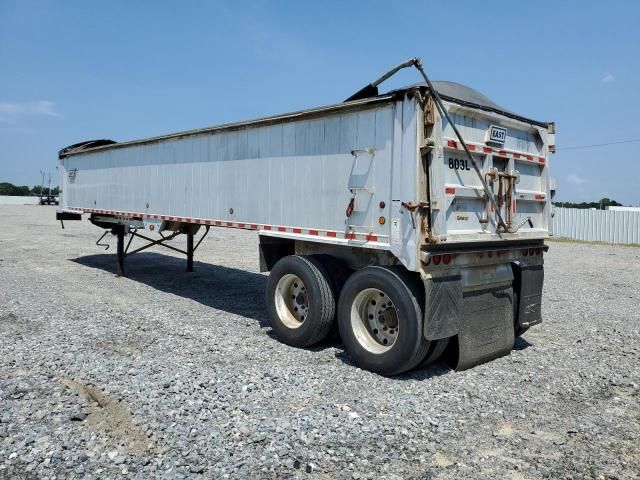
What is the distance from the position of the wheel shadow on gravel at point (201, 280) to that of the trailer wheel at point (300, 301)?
0.95 meters

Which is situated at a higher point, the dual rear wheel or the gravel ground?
the dual rear wheel

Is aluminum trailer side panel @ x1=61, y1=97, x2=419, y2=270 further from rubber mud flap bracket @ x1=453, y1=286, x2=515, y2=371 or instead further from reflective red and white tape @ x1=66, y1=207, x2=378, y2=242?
rubber mud flap bracket @ x1=453, y1=286, x2=515, y2=371

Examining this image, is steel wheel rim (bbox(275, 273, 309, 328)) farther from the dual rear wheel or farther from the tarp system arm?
the tarp system arm

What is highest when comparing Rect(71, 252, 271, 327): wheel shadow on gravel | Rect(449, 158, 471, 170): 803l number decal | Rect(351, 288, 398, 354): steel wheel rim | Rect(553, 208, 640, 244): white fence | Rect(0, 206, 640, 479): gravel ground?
Rect(449, 158, 471, 170): 803l number decal

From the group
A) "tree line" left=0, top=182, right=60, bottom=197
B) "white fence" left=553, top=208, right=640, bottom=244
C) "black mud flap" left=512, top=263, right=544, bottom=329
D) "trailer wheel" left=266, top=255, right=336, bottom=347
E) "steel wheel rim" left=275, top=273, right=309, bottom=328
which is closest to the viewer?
"trailer wheel" left=266, top=255, right=336, bottom=347

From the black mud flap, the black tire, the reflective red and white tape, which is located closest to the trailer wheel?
the reflective red and white tape

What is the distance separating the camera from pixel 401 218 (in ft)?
18.0

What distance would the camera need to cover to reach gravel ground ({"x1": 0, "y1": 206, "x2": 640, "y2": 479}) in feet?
12.1

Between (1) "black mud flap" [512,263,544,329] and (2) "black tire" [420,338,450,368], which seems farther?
(1) "black mud flap" [512,263,544,329]

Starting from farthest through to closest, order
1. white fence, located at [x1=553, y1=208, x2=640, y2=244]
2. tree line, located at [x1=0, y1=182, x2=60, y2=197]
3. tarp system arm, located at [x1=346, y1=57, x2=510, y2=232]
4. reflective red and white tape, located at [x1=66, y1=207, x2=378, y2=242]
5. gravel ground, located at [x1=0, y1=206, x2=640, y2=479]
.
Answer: tree line, located at [x1=0, y1=182, x2=60, y2=197] < white fence, located at [x1=553, y1=208, x2=640, y2=244] < reflective red and white tape, located at [x1=66, y1=207, x2=378, y2=242] < tarp system arm, located at [x1=346, y1=57, x2=510, y2=232] < gravel ground, located at [x1=0, y1=206, x2=640, y2=479]

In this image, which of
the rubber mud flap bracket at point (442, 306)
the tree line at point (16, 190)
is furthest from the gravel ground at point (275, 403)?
the tree line at point (16, 190)

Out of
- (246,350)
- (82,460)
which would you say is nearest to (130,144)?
(246,350)

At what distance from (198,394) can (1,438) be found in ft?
5.13

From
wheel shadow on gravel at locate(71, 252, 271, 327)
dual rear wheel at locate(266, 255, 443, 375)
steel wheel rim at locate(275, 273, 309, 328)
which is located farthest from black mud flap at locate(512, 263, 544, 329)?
wheel shadow on gravel at locate(71, 252, 271, 327)
